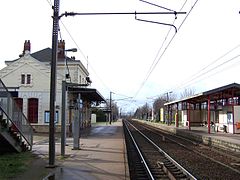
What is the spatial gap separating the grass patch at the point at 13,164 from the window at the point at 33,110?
24677 mm

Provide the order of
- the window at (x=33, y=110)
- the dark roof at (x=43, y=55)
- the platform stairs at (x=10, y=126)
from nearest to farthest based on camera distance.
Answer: the platform stairs at (x=10, y=126) → the window at (x=33, y=110) → the dark roof at (x=43, y=55)

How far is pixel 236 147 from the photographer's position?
Answer: 77.8 feet

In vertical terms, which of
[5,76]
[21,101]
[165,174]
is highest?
[5,76]

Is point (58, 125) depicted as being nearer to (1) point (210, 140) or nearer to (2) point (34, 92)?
(2) point (34, 92)

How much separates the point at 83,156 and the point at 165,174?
4.73m

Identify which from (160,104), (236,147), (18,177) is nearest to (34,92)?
(236,147)

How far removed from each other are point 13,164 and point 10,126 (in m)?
3.16

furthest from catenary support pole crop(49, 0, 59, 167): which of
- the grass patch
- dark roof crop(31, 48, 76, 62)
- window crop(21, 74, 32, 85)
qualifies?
dark roof crop(31, 48, 76, 62)

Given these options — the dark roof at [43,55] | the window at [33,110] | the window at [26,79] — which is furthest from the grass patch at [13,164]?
the dark roof at [43,55]

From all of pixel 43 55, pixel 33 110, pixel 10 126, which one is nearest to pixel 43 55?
pixel 43 55

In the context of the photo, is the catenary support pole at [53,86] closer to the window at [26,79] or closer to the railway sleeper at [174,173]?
the railway sleeper at [174,173]

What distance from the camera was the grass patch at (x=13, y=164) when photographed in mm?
12210

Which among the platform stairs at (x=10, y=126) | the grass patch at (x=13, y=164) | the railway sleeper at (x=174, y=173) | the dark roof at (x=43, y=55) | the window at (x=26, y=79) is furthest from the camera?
the dark roof at (x=43, y=55)

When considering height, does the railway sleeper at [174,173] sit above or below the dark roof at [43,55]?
below
